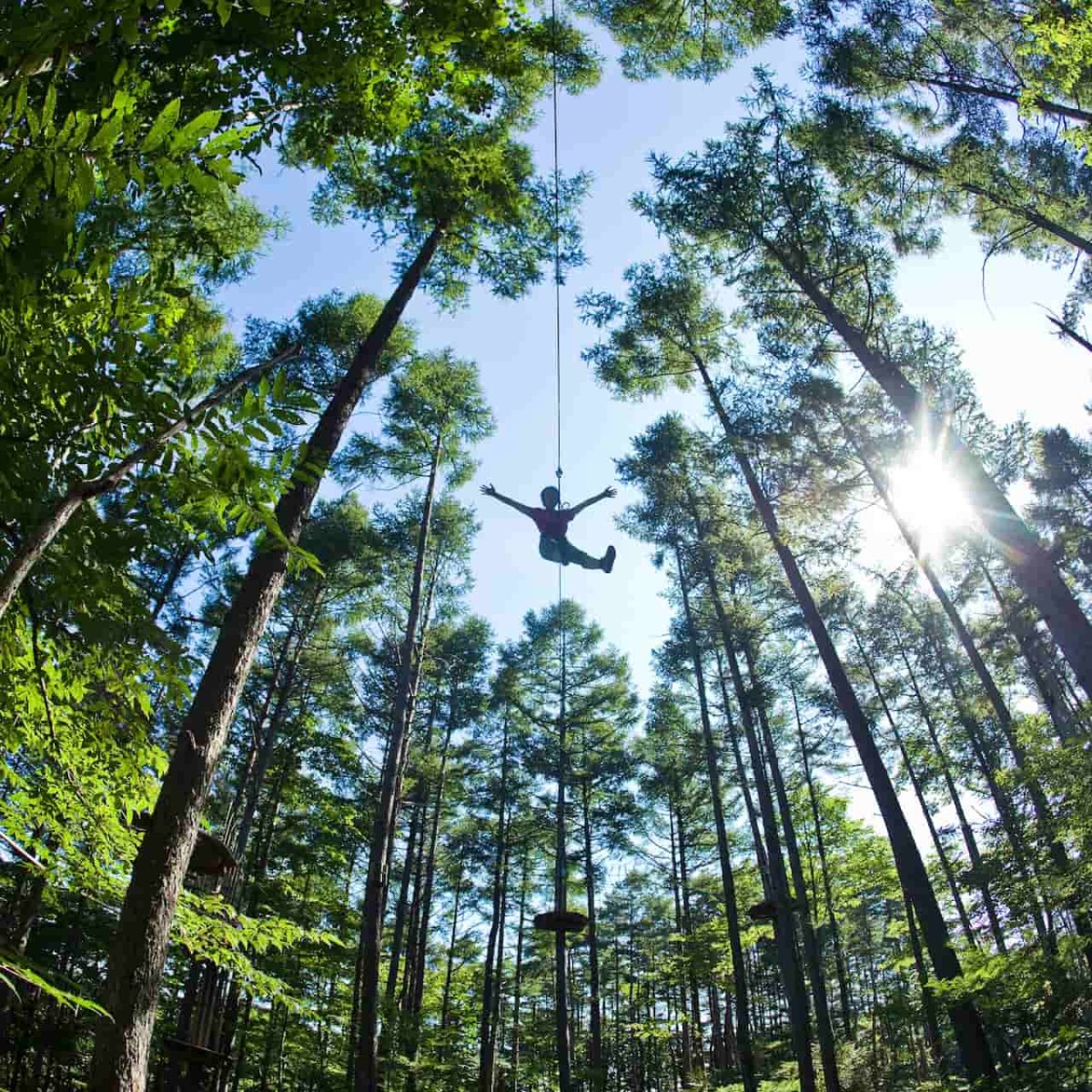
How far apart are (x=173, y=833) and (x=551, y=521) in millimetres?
5192

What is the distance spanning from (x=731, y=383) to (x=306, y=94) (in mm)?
9674

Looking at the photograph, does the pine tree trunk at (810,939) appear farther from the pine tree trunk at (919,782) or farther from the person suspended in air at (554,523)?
the person suspended in air at (554,523)

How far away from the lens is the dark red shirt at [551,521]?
25.6ft

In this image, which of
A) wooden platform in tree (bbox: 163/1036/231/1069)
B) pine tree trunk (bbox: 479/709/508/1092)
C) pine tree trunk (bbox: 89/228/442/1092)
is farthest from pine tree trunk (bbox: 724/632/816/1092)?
pine tree trunk (bbox: 89/228/442/1092)

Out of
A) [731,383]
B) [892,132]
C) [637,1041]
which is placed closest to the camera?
[892,132]

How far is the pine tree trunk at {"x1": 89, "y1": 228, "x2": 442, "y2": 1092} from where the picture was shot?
274 cm

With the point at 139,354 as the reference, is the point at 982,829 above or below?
above

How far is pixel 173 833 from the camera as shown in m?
3.27

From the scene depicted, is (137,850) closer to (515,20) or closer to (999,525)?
(515,20)

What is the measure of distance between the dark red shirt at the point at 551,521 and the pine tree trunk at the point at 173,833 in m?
3.52

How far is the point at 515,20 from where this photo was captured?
A: 4.81 meters

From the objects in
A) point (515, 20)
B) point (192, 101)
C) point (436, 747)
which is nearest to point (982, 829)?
point (515, 20)

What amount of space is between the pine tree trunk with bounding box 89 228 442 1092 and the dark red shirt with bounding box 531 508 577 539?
11.5ft

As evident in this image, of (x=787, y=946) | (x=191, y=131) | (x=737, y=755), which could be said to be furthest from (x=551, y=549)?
(x=737, y=755)
